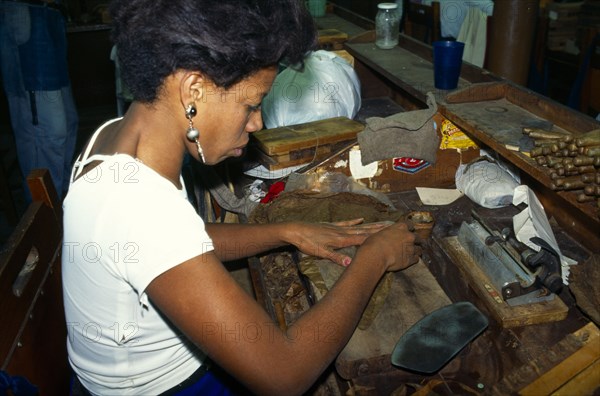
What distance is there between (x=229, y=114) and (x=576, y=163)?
864 mm

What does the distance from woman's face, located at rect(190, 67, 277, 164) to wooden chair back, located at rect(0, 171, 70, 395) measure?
1.73 feet

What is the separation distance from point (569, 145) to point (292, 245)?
0.87 m

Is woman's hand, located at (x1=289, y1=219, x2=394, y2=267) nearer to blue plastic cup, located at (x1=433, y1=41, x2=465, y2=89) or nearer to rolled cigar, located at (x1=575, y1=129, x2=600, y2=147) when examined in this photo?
rolled cigar, located at (x1=575, y1=129, x2=600, y2=147)

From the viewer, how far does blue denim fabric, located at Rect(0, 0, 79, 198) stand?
11.6 feet

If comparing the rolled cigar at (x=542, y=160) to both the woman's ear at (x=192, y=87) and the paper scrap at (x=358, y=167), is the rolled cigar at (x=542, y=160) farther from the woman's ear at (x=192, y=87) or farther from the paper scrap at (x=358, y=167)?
the woman's ear at (x=192, y=87)

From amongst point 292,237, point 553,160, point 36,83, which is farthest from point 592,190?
point 36,83

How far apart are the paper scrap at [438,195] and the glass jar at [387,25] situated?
131 centimetres

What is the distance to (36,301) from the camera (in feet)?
4.03

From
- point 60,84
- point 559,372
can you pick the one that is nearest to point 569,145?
point 559,372

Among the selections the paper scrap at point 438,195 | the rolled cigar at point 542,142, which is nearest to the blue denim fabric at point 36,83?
the paper scrap at point 438,195

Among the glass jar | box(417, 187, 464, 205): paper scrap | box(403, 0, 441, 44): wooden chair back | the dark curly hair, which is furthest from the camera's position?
box(403, 0, 441, 44): wooden chair back

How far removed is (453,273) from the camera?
1411 millimetres

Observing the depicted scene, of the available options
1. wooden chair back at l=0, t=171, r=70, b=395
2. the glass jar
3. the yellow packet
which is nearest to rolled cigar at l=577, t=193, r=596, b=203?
the yellow packet

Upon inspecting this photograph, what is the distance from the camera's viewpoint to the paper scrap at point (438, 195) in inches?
73.9
